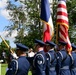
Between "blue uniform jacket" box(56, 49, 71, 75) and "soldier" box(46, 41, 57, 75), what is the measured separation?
148 millimetres

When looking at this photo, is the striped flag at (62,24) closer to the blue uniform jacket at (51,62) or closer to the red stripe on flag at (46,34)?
the red stripe on flag at (46,34)

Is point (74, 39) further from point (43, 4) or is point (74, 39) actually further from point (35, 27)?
point (43, 4)

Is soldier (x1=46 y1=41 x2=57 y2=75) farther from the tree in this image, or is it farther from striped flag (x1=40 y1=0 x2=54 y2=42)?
the tree

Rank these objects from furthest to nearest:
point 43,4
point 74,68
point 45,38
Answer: point 43,4 → point 45,38 → point 74,68

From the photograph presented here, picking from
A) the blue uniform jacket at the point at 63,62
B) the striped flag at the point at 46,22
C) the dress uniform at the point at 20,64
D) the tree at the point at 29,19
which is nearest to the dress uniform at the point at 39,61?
the dress uniform at the point at 20,64

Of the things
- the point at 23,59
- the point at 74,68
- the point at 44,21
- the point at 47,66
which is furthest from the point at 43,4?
the point at 23,59

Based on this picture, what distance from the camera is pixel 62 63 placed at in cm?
1098

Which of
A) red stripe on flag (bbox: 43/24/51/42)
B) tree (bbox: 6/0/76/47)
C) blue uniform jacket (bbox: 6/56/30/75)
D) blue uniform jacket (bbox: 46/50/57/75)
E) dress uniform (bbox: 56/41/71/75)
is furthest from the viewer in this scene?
tree (bbox: 6/0/76/47)

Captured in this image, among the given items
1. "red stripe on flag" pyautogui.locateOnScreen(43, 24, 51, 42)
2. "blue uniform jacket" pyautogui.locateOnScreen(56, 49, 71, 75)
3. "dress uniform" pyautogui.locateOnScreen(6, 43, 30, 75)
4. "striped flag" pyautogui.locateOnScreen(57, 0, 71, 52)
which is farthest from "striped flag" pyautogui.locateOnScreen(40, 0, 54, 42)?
"dress uniform" pyautogui.locateOnScreen(6, 43, 30, 75)

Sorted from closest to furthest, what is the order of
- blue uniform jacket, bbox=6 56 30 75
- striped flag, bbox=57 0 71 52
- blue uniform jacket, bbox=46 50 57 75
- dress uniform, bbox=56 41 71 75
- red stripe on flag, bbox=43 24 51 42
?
blue uniform jacket, bbox=6 56 30 75
blue uniform jacket, bbox=46 50 57 75
dress uniform, bbox=56 41 71 75
red stripe on flag, bbox=43 24 51 42
striped flag, bbox=57 0 71 52

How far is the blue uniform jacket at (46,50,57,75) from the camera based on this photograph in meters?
10.4

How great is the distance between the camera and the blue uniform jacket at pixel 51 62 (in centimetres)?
1036

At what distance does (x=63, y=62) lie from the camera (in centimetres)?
1097

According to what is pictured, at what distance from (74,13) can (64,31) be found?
33.2 m
